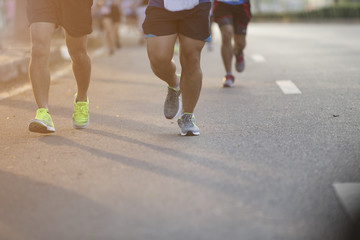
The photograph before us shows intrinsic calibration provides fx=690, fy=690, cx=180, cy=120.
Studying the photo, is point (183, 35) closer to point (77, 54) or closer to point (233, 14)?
point (77, 54)

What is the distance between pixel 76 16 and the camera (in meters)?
5.45

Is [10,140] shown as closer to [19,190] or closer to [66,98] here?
[19,190]

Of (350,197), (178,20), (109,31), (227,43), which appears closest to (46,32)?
(178,20)

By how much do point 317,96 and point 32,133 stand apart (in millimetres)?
3133

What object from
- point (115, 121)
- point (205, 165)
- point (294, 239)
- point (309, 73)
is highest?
point (294, 239)

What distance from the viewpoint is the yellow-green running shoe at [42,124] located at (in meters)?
5.41

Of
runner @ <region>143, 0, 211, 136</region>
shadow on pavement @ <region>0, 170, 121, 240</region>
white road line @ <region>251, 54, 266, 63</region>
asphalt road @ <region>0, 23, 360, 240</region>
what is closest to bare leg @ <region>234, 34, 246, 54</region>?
asphalt road @ <region>0, 23, 360, 240</region>

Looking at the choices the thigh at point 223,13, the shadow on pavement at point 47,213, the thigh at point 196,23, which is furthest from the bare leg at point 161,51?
the thigh at point 223,13

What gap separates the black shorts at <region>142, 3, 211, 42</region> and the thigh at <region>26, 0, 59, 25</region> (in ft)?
2.76

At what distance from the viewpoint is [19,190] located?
12.7 feet

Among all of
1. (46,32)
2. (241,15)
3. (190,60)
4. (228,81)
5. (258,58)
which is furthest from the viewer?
(258,58)

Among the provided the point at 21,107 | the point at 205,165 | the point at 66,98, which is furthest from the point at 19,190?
the point at 66,98

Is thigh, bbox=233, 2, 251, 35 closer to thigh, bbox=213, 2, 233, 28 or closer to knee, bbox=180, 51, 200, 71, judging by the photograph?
thigh, bbox=213, 2, 233, 28

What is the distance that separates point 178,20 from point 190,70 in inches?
15.6
